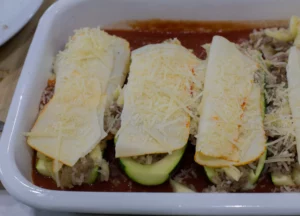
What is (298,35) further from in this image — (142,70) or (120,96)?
(120,96)

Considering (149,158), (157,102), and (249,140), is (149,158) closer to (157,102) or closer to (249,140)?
(157,102)

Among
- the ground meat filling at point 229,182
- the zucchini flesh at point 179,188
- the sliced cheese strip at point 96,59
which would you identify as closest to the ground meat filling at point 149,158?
the zucchini flesh at point 179,188

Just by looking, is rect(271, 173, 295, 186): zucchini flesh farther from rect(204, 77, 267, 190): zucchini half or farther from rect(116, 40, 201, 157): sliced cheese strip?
rect(116, 40, 201, 157): sliced cheese strip

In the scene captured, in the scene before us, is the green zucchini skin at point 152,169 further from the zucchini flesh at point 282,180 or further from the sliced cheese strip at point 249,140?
the zucchini flesh at point 282,180

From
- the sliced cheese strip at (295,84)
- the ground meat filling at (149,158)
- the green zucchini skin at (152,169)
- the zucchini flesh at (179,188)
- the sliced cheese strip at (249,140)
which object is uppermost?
the sliced cheese strip at (295,84)

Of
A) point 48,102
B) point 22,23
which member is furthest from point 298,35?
point 22,23

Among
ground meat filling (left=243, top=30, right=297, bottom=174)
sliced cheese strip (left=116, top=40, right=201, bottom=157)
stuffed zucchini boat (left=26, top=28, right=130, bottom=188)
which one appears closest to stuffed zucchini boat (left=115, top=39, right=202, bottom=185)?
sliced cheese strip (left=116, top=40, right=201, bottom=157)
